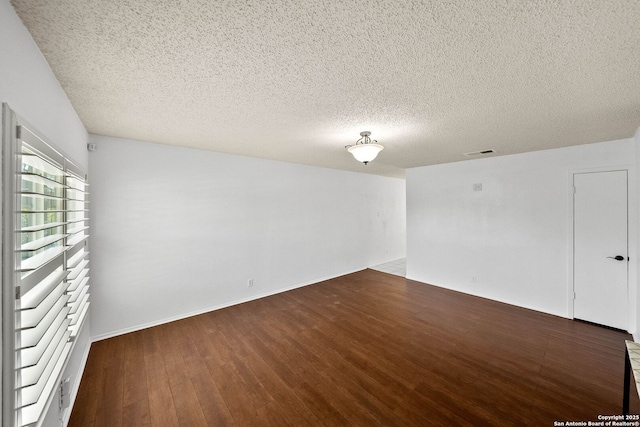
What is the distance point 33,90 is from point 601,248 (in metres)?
5.81

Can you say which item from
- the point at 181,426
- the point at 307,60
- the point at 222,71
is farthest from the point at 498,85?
the point at 181,426

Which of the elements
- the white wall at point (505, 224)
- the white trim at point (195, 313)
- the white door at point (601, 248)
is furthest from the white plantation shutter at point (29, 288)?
the white door at point (601, 248)

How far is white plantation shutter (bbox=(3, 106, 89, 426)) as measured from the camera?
965 mm

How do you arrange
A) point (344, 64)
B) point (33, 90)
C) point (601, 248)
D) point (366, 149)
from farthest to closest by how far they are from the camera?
point (601, 248) → point (366, 149) → point (344, 64) → point (33, 90)

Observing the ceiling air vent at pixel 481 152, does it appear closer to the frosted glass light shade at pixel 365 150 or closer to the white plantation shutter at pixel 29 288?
the frosted glass light shade at pixel 365 150

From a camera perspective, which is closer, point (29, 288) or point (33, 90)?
point (29, 288)

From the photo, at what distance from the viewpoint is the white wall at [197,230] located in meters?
2.95

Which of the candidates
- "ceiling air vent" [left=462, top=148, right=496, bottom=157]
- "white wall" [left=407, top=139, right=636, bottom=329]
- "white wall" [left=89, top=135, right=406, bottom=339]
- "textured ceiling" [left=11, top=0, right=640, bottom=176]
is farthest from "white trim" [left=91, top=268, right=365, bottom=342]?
"ceiling air vent" [left=462, top=148, right=496, bottom=157]

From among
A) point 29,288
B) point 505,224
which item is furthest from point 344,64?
point 505,224

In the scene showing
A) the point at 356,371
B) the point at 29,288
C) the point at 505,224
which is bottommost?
the point at 356,371

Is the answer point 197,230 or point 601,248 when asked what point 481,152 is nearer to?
point 601,248

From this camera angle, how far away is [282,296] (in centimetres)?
437

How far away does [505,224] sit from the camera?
4.00m

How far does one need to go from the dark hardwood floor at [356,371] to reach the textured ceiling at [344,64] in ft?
8.17
